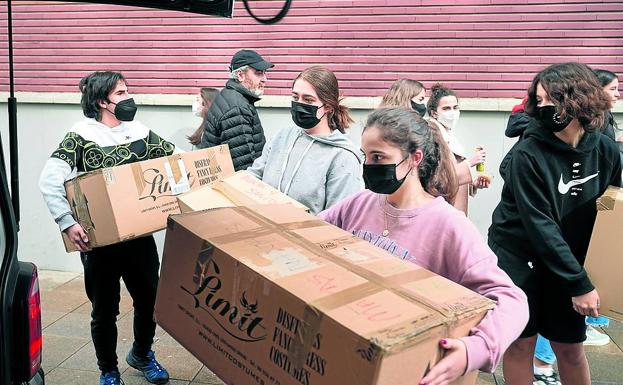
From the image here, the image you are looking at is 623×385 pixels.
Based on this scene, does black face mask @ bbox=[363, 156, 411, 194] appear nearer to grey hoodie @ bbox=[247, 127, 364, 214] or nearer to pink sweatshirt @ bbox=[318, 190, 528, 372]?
pink sweatshirt @ bbox=[318, 190, 528, 372]

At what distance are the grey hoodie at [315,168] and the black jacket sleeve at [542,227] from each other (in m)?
0.80

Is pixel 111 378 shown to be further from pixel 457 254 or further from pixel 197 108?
pixel 197 108

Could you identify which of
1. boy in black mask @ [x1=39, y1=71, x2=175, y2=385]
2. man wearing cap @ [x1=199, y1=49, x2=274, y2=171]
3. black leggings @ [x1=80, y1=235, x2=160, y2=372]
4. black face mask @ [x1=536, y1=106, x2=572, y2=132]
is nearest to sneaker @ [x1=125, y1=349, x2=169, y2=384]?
boy in black mask @ [x1=39, y1=71, x2=175, y2=385]

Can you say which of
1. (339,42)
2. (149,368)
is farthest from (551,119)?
(339,42)

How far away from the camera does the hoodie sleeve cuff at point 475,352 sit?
155 centimetres

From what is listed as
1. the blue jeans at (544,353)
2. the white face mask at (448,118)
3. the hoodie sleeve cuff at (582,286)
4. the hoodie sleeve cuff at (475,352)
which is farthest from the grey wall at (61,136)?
the hoodie sleeve cuff at (475,352)

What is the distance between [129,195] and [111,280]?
591mm

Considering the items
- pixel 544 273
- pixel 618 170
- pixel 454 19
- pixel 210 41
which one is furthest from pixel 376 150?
pixel 210 41

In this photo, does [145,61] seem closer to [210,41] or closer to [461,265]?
[210,41]

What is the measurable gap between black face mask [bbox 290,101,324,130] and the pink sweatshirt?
3.40 ft

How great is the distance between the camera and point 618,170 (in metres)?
2.85

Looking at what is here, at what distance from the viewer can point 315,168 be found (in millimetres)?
3086

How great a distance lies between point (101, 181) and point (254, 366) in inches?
72.7

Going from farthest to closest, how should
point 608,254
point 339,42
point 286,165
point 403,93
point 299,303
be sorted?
point 339,42, point 403,93, point 286,165, point 608,254, point 299,303
